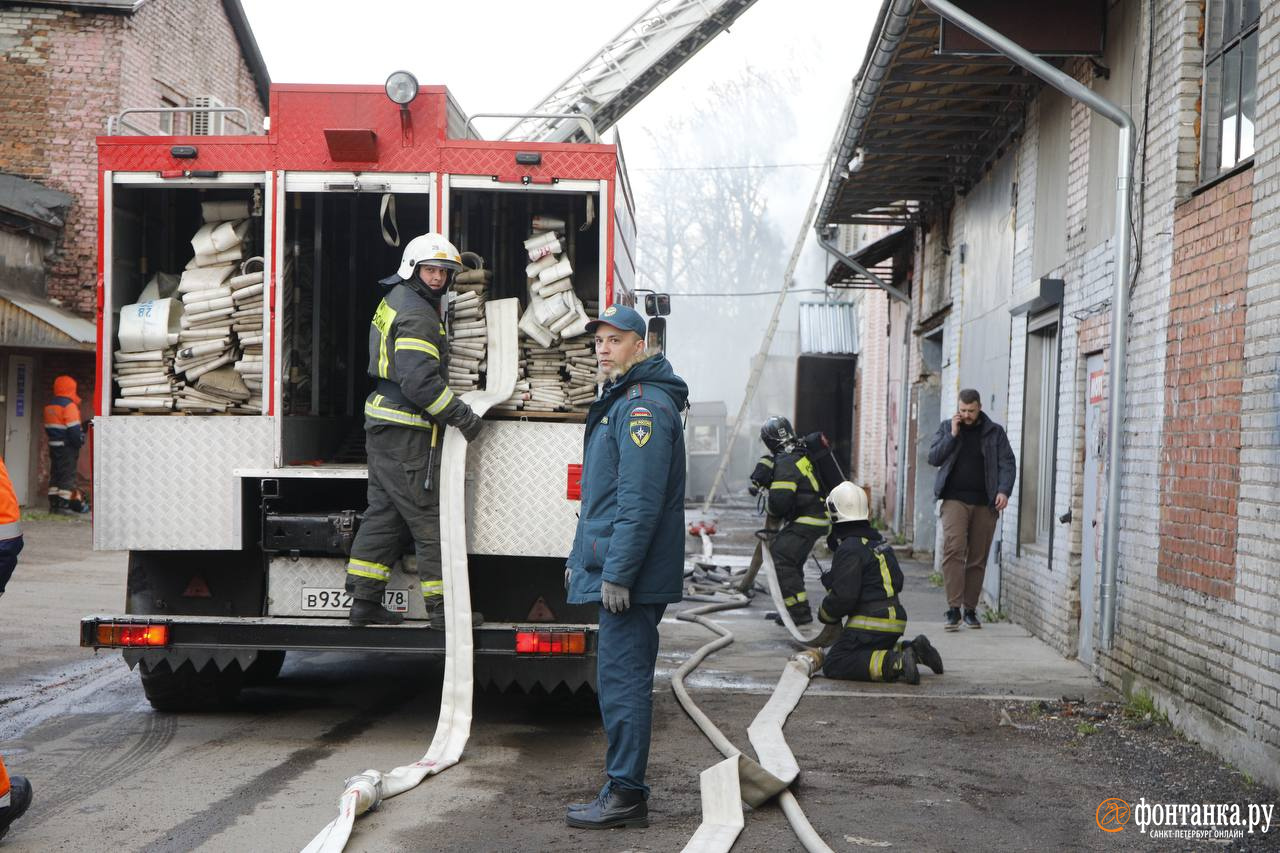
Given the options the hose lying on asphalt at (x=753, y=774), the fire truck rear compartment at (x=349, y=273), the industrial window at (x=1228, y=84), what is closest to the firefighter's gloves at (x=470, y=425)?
the fire truck rear compartment at (x=349, y=273)

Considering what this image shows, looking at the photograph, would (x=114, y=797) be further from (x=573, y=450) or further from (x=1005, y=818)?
(x=1005, y=818)

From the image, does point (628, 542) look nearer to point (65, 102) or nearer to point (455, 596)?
point (455, 596)

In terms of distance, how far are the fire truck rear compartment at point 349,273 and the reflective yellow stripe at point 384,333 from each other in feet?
1.98

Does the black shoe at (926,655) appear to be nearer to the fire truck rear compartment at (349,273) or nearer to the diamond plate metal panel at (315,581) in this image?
the fire truck rear compartment at (349,273)

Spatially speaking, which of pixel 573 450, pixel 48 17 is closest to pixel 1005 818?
pixel 573 450

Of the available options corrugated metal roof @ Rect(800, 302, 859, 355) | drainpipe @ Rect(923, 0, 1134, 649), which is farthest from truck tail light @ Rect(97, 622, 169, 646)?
corrugated metal roof @ Rect(800, 302, 859, 355)

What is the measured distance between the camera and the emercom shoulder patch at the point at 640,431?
16.1ft

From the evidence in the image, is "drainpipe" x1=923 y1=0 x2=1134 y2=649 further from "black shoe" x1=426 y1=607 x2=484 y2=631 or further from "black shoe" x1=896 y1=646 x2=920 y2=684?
"black shoe" x1=426 y1=607 x2=484 y2=631

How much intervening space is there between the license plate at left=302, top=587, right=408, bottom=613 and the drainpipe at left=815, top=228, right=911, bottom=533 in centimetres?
1238

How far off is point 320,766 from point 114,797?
2.95 feet

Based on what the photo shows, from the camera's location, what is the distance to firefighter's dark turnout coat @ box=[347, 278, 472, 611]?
20.4ft

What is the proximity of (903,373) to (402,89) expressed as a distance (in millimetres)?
13605

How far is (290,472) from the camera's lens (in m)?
6.41

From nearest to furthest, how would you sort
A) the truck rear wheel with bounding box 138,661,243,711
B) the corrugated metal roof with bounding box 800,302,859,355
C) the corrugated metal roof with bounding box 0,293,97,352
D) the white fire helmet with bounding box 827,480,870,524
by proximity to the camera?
the truck rear wheel with bounding box 138,661,243,711 < the white fire helmet with bounding box 827,480,870,524 < the corrugated metal roof with bounding box 0,293,97,352 < the corrugated metal roof with bounding box 800,302,859,355
